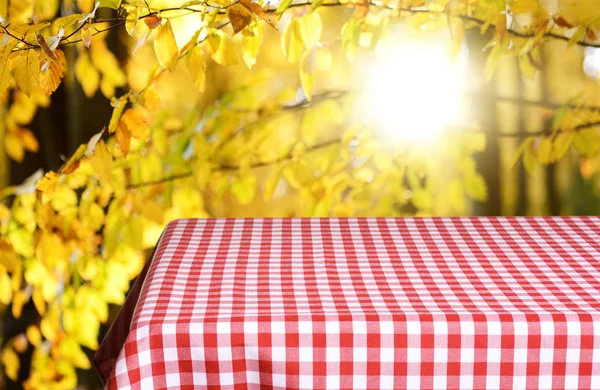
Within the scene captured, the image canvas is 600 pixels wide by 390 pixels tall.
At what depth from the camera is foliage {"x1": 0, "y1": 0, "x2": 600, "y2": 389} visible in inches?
87.2

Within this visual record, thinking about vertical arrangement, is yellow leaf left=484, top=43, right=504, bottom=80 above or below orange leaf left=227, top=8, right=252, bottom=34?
below

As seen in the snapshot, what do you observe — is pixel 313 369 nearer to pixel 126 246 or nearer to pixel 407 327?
pixel 407 327

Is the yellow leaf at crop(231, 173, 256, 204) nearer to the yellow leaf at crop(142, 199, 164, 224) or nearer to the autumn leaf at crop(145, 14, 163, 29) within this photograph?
the yellow leaf at crop(142, 199, 164, 224)

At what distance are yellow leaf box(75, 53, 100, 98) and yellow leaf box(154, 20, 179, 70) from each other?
65cm

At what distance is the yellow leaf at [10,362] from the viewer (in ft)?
8.14

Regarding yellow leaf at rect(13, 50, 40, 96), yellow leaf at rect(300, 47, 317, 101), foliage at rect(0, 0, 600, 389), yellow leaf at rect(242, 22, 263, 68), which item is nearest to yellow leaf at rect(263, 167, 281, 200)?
foliage at rect(0, 0, 600, 389)

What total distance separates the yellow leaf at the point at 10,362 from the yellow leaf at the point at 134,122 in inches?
36.7

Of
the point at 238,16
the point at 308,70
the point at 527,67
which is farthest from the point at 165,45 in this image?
the point at 527,67

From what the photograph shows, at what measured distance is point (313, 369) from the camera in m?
0.99

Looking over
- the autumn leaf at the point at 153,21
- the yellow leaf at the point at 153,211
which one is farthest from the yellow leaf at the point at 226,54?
the yellow leaf at the point at 153,211

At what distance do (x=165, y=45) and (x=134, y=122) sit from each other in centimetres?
46

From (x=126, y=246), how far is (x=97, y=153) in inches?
16.7

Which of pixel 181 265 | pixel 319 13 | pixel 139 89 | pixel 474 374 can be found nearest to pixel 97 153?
pixel 139 89

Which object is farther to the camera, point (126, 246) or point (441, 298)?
point (126, 246)
